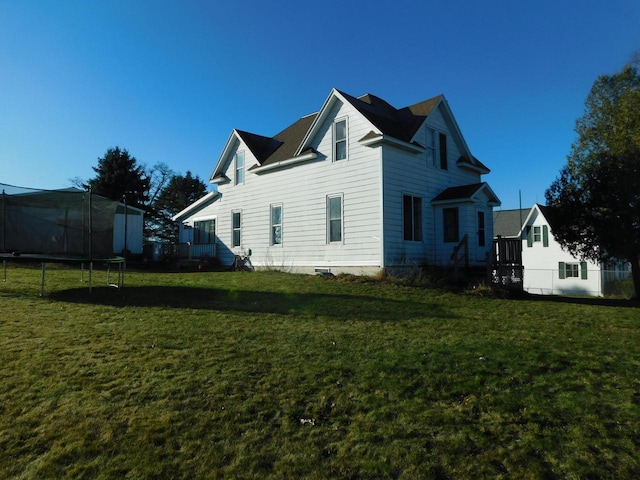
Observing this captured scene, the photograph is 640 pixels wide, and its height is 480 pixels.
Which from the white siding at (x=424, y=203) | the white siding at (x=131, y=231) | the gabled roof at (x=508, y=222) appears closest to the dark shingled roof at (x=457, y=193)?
the white siding at (x=424, y=203)

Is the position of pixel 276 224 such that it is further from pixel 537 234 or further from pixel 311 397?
pixel 537 234

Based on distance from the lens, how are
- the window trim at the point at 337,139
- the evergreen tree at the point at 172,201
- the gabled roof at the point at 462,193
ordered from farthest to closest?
the evergreen tree at the point at 172,201 < the window trim at the point at 337,139 < the gabled roof at the point at 462,193

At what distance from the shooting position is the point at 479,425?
385cm

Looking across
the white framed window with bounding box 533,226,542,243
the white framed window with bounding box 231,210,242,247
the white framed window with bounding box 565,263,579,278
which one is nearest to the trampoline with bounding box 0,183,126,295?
the white framed window with bounding box 231,210,242,247

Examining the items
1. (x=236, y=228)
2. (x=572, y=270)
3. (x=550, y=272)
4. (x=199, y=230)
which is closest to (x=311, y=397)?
(x=236, y=228)

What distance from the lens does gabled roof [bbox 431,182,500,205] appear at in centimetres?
1609

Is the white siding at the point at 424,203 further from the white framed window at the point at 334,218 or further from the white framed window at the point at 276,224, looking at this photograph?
the white framed window at the point at 276,224

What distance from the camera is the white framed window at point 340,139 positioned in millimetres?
16583

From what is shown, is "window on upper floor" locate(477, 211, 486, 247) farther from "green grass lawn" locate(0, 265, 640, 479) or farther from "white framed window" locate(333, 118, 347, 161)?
"green grass lawn" locate(0, 265, 640, 479)

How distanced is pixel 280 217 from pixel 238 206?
125 inches

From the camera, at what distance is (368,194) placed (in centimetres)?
1547

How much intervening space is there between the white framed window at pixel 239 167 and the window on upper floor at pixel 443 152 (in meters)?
9.50

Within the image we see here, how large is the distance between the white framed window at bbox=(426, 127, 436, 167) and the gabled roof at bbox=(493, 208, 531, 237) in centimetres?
2895

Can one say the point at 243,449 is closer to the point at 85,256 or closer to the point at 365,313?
the point at 365,313
